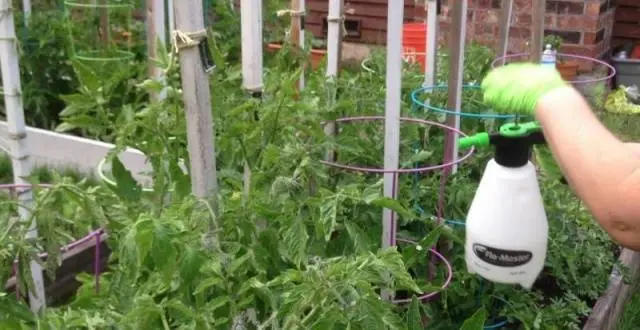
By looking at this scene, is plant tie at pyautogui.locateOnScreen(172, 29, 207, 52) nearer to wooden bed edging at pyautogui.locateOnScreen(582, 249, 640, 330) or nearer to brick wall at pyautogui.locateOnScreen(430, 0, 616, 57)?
wooden bed edging at pyautogui.locateOnScreen(582, 249, 640, 330)

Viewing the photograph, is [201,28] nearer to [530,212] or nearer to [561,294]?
[530,212]

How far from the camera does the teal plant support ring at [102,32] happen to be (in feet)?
13.4

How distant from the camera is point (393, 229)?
198 cm

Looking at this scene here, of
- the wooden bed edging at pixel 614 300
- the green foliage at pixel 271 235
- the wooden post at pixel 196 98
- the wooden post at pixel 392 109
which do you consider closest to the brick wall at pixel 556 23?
the wooden bed edging at pixel 614 300

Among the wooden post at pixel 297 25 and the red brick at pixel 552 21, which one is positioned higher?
the wooden post at pixel 297 25

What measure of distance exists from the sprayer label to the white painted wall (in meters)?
2.50

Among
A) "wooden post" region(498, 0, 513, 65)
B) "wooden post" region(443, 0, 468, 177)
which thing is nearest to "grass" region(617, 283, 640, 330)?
"wooden post" region(443, 0, 468, 177)

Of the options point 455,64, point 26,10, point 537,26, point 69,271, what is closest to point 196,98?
point 455,64

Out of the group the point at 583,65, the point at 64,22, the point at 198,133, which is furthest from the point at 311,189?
the point at 583,65

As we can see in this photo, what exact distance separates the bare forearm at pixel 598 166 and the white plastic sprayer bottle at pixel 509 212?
0.40 meters

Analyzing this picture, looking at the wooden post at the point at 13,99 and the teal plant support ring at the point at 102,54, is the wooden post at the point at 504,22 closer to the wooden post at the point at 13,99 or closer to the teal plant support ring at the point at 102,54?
the wooden post at the point at 13,99

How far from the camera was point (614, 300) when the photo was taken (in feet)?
8.95

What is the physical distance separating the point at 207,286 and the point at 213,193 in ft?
0.70

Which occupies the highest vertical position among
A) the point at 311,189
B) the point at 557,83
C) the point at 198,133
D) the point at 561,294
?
the point at 557,83
